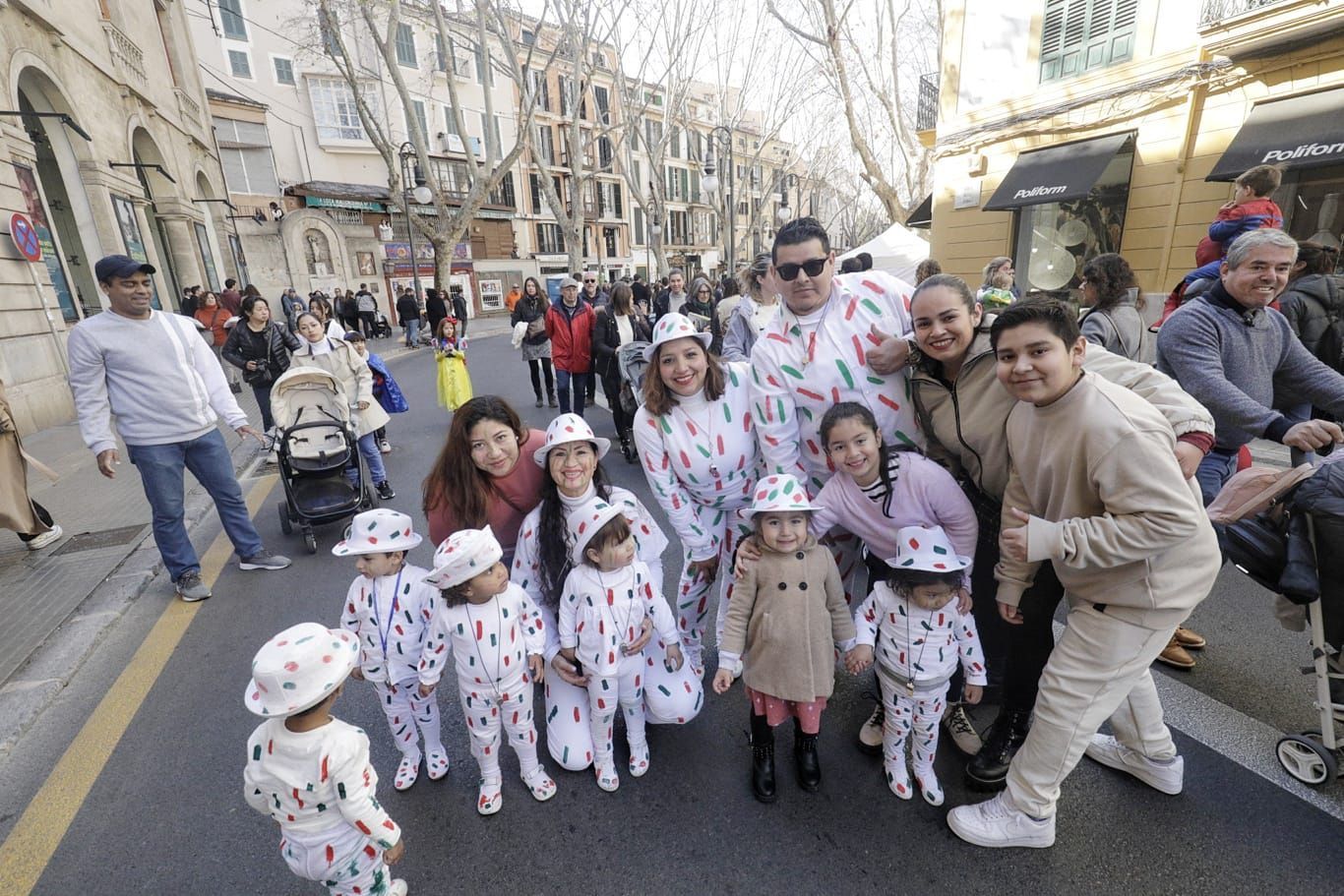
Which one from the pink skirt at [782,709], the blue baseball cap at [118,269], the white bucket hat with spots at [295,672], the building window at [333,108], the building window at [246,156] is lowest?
the pink skirt at [782,709]

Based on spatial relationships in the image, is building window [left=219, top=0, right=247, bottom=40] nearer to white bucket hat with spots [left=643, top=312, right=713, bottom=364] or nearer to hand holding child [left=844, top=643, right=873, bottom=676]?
white bucket hat with spots [left=643, top=312, right=713, bottom=364]

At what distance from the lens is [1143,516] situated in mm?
1706

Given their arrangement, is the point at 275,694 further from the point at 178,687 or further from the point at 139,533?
the point at 139,533

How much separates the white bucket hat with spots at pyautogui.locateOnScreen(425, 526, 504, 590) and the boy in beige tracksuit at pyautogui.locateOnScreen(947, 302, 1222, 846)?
1.73 meters

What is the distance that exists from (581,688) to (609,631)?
1.40 ft


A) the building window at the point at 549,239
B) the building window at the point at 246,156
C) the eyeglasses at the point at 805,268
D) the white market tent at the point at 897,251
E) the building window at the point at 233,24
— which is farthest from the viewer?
the building window at the point at 549,239

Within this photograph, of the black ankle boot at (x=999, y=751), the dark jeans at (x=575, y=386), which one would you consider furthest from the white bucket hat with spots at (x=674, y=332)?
the dark jeans at (x=575, y=386)

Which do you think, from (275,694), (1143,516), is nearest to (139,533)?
(275,694)

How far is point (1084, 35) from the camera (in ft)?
31.3

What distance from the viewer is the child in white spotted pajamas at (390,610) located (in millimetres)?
2279

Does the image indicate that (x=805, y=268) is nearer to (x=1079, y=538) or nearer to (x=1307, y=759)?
(x=1079, y=538)

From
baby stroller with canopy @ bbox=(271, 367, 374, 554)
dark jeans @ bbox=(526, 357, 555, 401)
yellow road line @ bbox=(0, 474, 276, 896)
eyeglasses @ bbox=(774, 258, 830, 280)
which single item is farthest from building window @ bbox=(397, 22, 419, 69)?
eyeglasses @ bbox=(774, 258, 830, 280)

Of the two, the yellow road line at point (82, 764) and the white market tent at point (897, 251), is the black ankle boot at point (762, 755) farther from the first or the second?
the white market tent at point (897, 251)

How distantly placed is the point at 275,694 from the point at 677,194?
53658 millimetres
